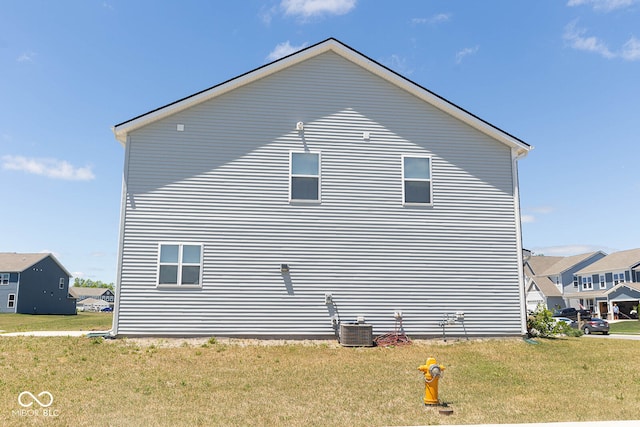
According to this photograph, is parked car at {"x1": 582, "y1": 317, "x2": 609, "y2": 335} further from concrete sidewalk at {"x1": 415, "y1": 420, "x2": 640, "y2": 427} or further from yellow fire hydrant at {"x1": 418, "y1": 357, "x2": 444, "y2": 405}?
yellow fire hydrant at {"x1": 418, "y1": 357, "x2": 444, "y2": 405}

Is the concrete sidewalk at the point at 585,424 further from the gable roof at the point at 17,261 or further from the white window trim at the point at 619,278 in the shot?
the gable roof at the point at 17,261

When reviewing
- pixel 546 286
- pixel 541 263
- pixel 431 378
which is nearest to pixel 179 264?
pixel 431 378

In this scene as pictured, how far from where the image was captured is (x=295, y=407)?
7.45m

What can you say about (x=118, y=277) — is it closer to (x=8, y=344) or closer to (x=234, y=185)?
(x=8, y=344)

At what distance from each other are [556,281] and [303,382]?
5425 centimetres

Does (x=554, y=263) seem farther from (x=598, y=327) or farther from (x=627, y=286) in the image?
(x=598, y=327)

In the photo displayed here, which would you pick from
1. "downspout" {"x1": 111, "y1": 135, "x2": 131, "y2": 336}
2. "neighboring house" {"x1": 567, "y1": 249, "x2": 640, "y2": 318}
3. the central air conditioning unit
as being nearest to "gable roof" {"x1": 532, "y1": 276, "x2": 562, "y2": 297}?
"neighboring house" {"x1": 567, "y1": 249, "x2": 640, "y2": 318}

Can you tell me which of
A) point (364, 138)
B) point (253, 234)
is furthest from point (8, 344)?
point (364, 138)

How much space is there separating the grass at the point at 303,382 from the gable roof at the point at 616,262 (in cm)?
4085

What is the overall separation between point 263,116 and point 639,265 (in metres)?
46.4

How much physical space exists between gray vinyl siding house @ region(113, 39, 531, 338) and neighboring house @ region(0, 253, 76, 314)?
147 ft

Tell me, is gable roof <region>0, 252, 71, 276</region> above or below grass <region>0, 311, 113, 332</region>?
above

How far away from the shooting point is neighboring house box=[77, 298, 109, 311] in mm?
100812

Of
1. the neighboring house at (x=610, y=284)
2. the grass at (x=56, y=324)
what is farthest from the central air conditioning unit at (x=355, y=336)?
the neighboring house at (x=610, y=284)
